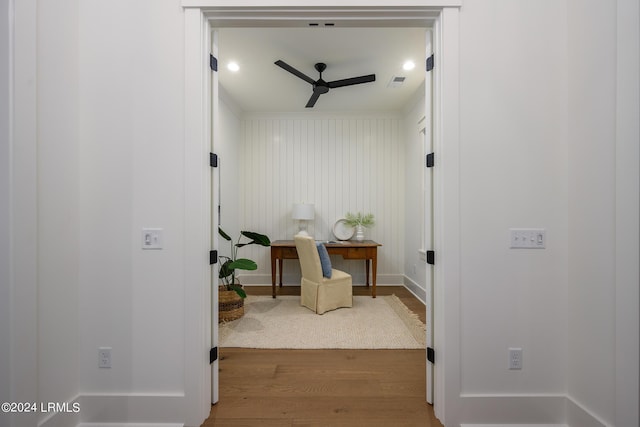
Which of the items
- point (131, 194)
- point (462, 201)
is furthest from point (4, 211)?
point (462, 201)

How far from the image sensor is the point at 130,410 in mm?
1610

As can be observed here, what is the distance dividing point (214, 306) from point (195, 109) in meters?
1.12

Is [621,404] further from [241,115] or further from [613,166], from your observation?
[241,115]

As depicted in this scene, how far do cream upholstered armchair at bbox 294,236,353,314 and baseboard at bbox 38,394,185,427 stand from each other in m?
1.87

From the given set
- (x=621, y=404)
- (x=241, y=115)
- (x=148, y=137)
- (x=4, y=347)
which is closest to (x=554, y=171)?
(x=621, y=404)

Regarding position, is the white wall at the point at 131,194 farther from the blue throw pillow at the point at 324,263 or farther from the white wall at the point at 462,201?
the blue throw pillow at the point at 324,263

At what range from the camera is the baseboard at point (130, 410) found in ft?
5.26

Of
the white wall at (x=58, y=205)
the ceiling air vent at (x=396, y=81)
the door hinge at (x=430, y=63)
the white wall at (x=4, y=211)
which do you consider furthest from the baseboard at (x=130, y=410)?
the ceiling air vent at (x=396, y=81)

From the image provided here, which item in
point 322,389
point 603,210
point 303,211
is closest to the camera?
point 603,210

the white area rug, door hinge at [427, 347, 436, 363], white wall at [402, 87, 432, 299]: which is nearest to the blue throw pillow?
the white area rug

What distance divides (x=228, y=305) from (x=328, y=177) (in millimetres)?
2426

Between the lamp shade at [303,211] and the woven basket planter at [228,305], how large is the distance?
1.54 metres

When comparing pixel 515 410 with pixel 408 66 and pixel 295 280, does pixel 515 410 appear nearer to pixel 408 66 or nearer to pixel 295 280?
pixel 408 66

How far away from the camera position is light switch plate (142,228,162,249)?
162 cm
